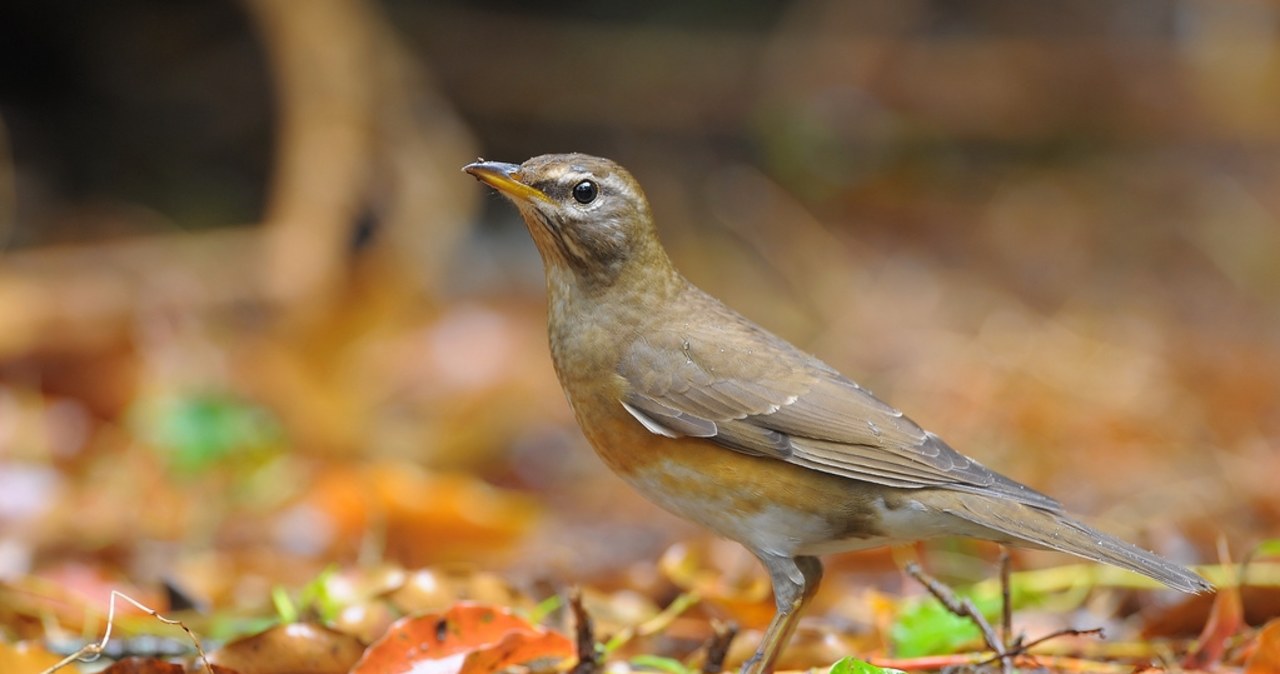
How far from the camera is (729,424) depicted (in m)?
3.59

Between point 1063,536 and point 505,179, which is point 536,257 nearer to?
point 505,179

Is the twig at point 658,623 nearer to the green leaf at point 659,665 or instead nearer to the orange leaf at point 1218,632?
the green leaf at point 659,665

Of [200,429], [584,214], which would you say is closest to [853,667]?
[584,214]

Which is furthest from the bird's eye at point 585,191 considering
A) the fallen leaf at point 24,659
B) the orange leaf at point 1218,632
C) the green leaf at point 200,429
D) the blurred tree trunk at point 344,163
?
the blurred tree trunk at point 344,163

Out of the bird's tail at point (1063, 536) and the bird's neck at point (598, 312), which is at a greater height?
the bird's neck at point (598, 312)

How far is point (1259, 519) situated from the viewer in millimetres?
5234

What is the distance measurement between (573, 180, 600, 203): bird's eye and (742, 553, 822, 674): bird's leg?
3.37 ft

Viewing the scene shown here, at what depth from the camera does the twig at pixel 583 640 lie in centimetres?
315

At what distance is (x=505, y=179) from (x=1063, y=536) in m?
1.61

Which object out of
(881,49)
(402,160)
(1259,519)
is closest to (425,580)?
(1259,519)

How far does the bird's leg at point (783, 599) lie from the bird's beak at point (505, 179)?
1089mm

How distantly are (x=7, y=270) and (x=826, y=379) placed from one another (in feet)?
18.5

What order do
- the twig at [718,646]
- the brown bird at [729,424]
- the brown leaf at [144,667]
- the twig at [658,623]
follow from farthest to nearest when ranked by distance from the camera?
the twig at [658,623], the brown bird at [729,424], the twig at [718,646], the brown leaf at [144,667]

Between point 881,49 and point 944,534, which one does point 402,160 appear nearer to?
point 881,49
